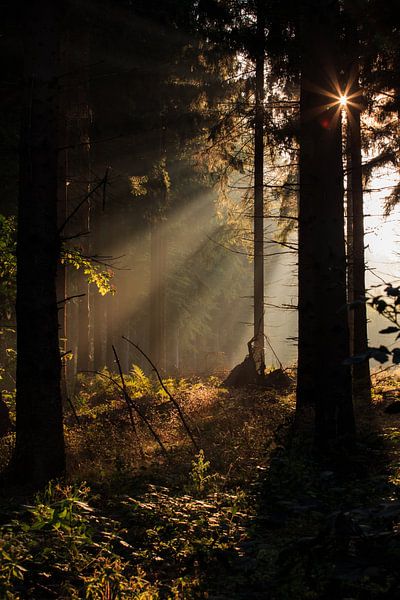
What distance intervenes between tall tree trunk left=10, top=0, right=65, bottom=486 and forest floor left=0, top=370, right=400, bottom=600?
1.94 feet

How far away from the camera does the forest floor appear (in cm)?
255

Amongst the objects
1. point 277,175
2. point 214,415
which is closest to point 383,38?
point 214,415

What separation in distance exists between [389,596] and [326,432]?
6036 millimetres

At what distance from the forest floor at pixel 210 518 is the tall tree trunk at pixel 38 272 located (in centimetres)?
59

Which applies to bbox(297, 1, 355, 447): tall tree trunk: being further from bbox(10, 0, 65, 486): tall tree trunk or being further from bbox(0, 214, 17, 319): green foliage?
bbox(0, 214, 17, 319): green foliage

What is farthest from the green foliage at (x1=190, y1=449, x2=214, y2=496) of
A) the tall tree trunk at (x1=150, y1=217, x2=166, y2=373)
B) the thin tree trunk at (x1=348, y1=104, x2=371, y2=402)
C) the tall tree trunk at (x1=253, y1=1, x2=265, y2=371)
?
the tall tree trunk at (x1=150, y1=217, x2=166, y2=373)

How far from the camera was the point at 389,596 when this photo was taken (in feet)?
6.87

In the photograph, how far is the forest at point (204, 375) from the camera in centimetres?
395

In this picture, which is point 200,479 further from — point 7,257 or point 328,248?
point 7,257

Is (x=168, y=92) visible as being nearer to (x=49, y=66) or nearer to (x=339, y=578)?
(x=49, y=66)

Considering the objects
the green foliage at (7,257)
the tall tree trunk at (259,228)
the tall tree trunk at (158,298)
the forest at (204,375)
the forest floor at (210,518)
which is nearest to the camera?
the forest floor at (210,518)

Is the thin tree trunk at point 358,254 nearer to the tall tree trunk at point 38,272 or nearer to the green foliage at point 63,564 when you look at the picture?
the tall tree trunk at point 38,272

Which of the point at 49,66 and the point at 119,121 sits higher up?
the point at 119,121

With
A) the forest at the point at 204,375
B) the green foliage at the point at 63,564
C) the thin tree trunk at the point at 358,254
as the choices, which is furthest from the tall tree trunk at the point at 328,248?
the thin tree trunk at the point at 358,254
